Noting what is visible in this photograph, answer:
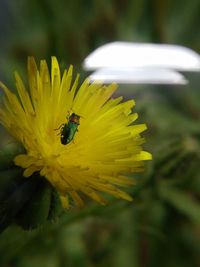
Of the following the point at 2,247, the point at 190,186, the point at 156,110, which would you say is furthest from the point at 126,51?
the point at 2,247

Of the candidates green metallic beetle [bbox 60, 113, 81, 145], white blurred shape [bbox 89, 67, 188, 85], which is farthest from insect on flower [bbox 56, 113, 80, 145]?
white blurred shape [bbox 89, 67, 188, 85]

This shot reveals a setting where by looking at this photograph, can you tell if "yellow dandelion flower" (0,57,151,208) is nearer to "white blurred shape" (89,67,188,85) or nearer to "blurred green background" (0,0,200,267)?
"blurred green background" (0,0,200,267)

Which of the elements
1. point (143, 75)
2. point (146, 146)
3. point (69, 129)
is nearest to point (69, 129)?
point (69, 129)

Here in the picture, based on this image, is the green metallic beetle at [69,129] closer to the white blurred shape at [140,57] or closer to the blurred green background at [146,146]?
the blurred green background at [146,146]

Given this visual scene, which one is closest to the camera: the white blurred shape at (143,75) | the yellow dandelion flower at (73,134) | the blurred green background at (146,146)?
the yellow dandelion flower at (73,134)

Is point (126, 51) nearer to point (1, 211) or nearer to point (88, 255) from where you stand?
point (88, 255)

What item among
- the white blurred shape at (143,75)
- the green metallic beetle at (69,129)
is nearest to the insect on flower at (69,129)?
the green metallic beetle at (69,129)
